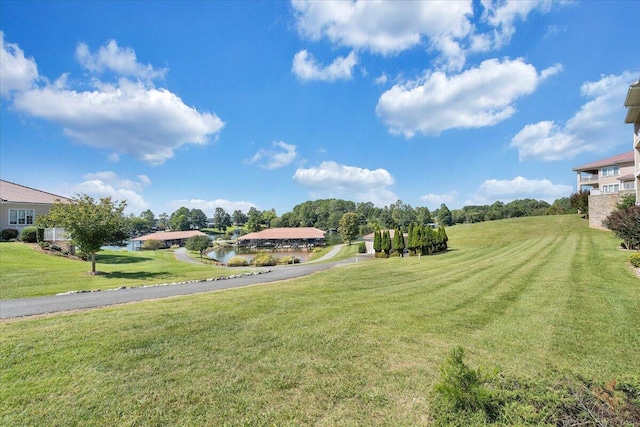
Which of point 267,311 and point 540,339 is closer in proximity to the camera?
point 540,339

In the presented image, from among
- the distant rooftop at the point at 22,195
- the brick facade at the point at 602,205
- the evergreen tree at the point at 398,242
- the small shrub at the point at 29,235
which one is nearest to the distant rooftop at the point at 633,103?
the brick facade at the point at 602,205

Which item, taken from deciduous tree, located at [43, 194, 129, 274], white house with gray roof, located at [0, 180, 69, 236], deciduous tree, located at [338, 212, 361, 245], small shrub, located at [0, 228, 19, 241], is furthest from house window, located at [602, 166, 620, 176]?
small shrub, located at [0, 228, 19, 241]

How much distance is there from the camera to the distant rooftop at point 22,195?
1016 inches

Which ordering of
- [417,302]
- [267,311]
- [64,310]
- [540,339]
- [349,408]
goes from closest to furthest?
[349,408]
[540,339]
[267,311]
[64,310]
[417,302]

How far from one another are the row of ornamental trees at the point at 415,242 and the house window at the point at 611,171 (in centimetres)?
2227

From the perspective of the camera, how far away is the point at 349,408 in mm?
3602

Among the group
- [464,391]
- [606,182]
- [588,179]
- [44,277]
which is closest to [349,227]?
[588,179]

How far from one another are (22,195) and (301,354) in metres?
36.5

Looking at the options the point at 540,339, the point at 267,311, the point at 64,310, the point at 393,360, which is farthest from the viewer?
the point at 64,310

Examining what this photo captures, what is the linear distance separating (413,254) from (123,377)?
87.3 feet

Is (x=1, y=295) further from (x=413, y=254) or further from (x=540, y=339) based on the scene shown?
(x=413, y=254)

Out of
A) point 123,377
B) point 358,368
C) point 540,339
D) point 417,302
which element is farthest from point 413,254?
point 123,377

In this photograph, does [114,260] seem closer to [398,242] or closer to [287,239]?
A: [398,242]

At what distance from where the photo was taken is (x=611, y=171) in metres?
33.6
